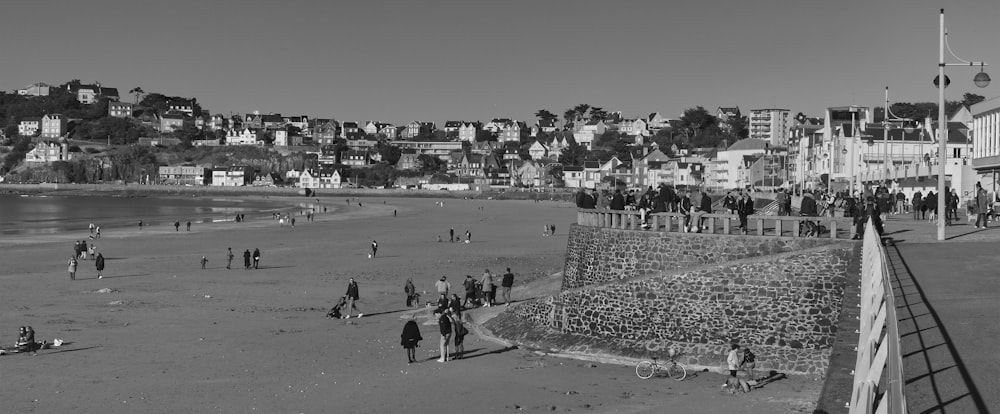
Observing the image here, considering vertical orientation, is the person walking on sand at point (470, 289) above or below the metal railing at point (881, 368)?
below

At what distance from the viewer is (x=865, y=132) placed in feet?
181

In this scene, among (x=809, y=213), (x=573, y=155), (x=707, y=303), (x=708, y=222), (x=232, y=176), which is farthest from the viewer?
(x=232, y=176)

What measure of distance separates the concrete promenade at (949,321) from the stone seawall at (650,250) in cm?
192

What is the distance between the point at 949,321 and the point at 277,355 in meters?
11.4

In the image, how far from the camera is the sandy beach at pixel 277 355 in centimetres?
1348

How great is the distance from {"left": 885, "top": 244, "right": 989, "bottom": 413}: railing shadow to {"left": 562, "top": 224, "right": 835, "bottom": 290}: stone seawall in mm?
5096

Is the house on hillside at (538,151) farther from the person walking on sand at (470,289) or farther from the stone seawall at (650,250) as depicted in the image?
the stone seawall at (650,250)

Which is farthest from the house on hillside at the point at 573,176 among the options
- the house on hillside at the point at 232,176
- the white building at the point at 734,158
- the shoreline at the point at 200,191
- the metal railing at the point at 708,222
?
the metal railing at the point at 708,222

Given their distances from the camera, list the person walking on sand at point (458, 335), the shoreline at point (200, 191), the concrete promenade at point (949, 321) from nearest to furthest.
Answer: the concrete promenade at point (949, 321) < the person walking on sand at point (458, 335) < the shoreline at point (200, 191)

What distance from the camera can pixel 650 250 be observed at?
17312mm

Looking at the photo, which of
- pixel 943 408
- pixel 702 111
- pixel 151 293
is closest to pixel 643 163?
pixel 702 111

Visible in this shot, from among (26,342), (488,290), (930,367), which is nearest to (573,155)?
(488,290)

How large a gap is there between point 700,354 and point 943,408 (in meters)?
8.98

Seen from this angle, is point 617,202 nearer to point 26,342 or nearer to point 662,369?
point 662,369
